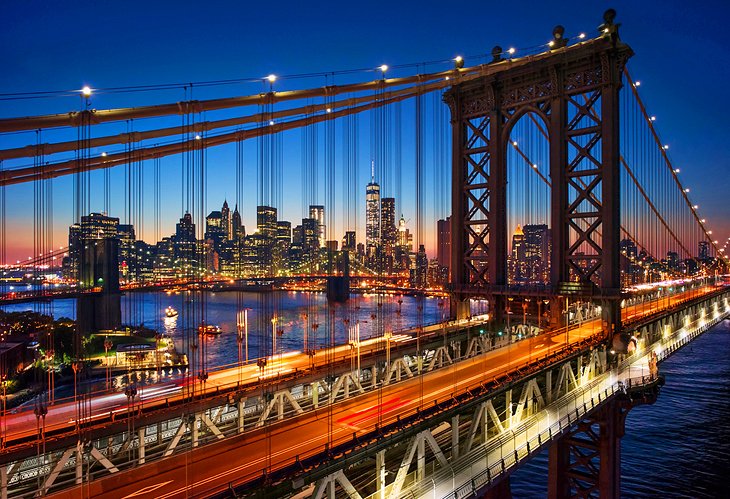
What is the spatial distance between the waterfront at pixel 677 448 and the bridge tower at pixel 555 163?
11062 millimetres

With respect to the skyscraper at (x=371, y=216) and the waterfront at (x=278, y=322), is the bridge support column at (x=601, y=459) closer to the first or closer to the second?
the waterfront at (x=278, y=322)

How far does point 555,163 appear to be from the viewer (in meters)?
27.1

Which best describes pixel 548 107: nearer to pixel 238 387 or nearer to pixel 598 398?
pixel 598 398

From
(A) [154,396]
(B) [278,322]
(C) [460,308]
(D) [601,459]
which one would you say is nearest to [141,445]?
(A) [154,396]

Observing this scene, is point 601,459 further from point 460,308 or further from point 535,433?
point 460,308

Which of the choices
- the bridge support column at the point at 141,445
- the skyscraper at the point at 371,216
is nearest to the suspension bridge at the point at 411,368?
the bridge support column at the point at 141,445

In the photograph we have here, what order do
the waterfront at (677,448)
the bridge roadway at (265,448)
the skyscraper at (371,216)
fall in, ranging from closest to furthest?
1. the bridge roadway at (265,448)
2. the waterfront at (677,448)
3. the skyscraper at (371,216)

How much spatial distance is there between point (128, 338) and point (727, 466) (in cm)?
6989

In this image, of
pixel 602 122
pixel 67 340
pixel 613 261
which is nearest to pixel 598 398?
pixel 613 261

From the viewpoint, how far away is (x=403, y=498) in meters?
12.2

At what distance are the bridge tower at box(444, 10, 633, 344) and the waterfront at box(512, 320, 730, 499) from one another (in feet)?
36.3

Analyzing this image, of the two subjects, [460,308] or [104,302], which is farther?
[104,302]

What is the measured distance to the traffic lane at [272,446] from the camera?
1112cm

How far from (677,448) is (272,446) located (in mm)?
32649
